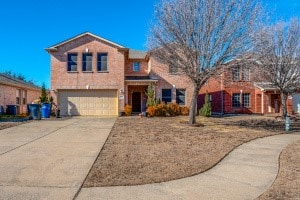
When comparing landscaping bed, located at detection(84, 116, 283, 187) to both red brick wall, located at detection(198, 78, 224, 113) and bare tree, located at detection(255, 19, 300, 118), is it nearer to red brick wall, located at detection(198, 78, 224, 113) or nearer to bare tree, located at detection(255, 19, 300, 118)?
bare tree, located at detection(255, 19, 300, 118)

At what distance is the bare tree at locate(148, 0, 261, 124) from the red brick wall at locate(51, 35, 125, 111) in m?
9.04

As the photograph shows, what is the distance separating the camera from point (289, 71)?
2255cm

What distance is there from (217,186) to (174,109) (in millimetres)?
20031

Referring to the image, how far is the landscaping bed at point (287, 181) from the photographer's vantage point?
5.78m

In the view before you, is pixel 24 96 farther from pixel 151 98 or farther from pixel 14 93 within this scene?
pixel 151 98

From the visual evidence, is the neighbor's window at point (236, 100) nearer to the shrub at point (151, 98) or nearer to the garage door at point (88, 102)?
the shrub at point (151, 98)

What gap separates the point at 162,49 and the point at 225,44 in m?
3.74

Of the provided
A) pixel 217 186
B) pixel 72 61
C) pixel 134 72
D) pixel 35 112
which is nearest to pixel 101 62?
pixel 72 61

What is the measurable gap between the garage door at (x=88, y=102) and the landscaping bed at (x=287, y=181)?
60.5ft

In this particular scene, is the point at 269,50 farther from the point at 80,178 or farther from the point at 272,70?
the point at 80,178

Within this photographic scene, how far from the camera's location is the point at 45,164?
7.85 metres

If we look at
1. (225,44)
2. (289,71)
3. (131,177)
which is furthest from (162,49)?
(131,177)

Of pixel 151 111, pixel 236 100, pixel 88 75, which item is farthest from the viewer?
pixel 236 100

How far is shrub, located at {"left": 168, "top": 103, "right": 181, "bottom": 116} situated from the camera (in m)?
26.2
